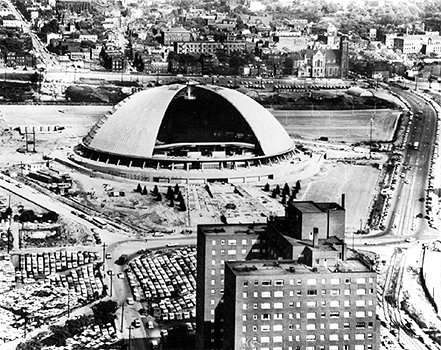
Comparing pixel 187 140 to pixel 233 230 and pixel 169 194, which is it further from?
pixel 233 230

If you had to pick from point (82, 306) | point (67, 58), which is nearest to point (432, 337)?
point (82, 306)

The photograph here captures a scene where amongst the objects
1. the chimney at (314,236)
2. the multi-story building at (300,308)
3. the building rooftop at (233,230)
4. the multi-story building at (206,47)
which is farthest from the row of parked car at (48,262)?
the multi-story building at (206,47)

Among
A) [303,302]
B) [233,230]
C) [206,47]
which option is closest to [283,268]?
[303,302]

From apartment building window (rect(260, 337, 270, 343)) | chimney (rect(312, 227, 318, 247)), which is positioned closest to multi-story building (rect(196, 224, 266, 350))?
chimney (rect(312, 227, 318, 247))

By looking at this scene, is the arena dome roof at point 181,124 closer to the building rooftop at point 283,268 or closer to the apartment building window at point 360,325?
the building rooftop at point 283,268

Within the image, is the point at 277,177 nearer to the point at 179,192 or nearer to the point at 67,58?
the point at 179,192

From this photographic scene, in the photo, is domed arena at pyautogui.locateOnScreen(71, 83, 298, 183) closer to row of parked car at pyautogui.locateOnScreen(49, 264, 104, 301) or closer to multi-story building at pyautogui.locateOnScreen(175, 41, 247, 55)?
row of parked car at pyautogui.locateOnScreen(49, 264, 104, 301)
